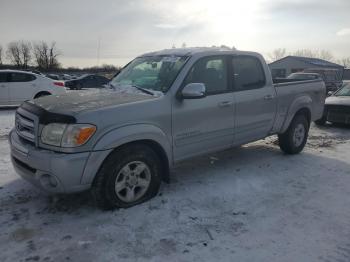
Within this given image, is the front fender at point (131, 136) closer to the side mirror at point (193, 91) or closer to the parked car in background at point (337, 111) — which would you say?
the side mirror at point (193, 91)

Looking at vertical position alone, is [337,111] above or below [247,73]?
below

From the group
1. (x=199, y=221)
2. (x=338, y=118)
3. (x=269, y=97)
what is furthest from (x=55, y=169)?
(x=338, y=118)

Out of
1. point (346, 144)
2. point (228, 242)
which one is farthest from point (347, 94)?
point (228, 242)

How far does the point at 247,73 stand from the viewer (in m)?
5.45

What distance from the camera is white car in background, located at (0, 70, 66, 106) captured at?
43.0 feet

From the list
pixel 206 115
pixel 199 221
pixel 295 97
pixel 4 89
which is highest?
pixel 295 97

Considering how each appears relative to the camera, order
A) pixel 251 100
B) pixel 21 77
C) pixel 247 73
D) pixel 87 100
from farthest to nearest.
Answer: pixel 21 77 → pixel 247 73 → pixel 251 100 → pixel 87 100

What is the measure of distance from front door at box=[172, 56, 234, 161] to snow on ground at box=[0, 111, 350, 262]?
0.59m

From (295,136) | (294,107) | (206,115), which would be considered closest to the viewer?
A: (206,115)

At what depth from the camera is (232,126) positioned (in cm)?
510

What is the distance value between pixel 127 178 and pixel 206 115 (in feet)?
4.55

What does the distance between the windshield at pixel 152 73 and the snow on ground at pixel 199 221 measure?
1.45 meters

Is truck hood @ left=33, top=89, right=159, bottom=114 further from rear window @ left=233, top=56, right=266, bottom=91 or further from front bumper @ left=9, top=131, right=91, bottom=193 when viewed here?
rear window @ left=233, top=56, right=266, bottom=91

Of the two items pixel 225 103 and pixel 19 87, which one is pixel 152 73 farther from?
pixel 19 87
